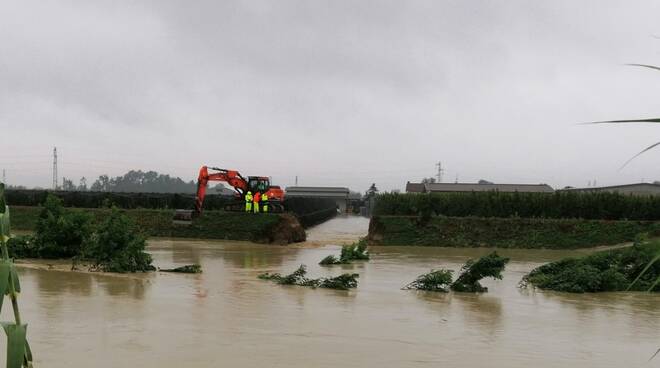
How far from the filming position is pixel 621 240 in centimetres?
2508

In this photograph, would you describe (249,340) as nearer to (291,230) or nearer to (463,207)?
(291,230)

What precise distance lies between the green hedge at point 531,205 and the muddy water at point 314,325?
14.9 meters

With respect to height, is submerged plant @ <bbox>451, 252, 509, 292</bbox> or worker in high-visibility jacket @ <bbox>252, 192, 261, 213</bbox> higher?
worker in high-visibility jacket @ <bbox>252, 192, 261, 213</bbox>

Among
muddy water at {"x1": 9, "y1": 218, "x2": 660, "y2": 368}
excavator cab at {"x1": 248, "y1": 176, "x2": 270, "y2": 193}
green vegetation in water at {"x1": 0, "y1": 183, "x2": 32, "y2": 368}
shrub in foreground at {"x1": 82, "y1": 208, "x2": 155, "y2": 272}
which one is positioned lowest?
muddy water at {"x1": 9, "y1": 218, "x2": 660, "y2": 368}

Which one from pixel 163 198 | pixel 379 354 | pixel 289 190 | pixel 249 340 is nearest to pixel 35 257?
pixel 249 340

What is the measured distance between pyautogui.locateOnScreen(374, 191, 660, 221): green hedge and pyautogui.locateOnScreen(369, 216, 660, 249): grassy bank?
1.10 metres

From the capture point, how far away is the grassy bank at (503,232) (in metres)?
25.4

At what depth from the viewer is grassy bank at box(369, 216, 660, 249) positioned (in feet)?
83.2

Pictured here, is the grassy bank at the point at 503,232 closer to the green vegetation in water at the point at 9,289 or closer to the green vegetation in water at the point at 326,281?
the green vegetation in water at the point at 326,281

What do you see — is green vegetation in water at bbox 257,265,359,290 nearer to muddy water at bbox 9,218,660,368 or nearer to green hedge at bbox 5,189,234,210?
muddy water at bbox 9,218,660,368

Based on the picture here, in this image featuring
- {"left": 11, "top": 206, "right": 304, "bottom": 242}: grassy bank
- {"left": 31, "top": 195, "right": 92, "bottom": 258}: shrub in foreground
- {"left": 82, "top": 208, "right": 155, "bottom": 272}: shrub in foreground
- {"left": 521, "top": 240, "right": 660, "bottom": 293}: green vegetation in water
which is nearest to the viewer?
{"left": 521, "top": 240, "right": 660, "bottom": 293}: green vegetation in water

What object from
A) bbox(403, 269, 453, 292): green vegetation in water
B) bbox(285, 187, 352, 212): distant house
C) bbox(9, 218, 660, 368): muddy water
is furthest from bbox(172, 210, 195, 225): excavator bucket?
bbox(285, 187, 352, 212): distant house

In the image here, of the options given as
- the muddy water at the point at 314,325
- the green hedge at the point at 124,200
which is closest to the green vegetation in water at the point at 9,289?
the muddy water at the point at 314,325

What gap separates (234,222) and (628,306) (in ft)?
63.3
